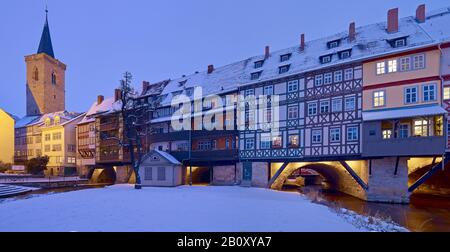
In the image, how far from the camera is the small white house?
26.9 m

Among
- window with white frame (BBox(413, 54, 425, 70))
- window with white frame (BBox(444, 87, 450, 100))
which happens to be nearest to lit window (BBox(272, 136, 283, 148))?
window with white frame (BBox(413, 54, 425, 70))

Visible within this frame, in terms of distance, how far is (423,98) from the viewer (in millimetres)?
18969

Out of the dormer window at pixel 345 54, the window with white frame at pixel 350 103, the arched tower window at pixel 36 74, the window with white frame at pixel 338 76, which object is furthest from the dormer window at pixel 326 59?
the arched tower window at pixel 36 74

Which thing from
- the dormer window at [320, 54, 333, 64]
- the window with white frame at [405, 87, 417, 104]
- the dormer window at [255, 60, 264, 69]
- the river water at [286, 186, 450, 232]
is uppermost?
the dormer window at [255, 60, 264, 69]

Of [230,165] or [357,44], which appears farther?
[230,165]

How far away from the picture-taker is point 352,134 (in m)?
21.5

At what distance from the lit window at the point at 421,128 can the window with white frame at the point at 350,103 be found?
4.34m

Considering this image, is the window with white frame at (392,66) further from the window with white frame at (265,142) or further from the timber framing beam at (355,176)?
the window with white frame at (265,142)

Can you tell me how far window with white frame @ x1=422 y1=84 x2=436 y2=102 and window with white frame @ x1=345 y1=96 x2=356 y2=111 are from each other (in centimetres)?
456

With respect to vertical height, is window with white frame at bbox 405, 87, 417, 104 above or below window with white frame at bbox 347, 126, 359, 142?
above

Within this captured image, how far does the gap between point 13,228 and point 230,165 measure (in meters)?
21.4

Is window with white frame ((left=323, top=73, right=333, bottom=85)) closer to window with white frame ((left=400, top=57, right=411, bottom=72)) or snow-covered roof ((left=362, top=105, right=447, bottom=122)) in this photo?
snow-covered roof ((left=362, top=105, right=447, bottom=122))

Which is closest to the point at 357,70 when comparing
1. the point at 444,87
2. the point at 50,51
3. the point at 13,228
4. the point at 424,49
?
the point at 424,49

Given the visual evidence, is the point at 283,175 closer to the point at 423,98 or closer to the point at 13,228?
the point at 423,98
